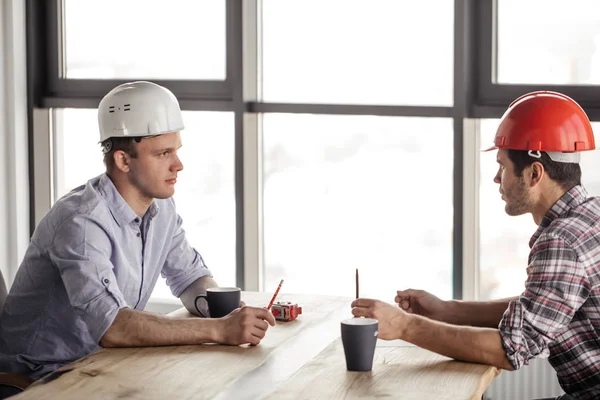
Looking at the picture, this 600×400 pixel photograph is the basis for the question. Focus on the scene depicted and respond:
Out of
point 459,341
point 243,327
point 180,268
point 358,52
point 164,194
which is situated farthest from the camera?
point 358,52

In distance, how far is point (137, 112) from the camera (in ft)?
7.95

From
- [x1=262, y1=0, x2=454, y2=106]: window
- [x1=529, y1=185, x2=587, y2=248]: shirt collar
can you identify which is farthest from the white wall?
[x1=529, y1=185, x2=587, y2=248]: shirt collar

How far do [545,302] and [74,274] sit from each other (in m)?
1.12

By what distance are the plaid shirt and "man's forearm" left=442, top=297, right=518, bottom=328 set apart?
29cm

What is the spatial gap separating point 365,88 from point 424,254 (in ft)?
2.39

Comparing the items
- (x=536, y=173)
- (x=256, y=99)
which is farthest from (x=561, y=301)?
(x=256, y=99)

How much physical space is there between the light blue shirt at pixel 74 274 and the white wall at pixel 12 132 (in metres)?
1.67

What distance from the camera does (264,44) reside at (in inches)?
148

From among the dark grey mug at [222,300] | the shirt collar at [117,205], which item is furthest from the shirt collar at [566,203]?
the shirt collar at [117,205]

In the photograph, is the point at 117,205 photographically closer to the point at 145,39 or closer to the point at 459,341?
the point at 459,341

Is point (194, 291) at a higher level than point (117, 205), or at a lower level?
lower

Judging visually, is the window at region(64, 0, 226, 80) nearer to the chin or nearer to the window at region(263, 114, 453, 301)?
the window at region(263, 114, 453, 301)

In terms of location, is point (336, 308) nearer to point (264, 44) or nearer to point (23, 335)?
point (23, 335)

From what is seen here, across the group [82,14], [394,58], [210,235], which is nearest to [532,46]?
[394,58]
